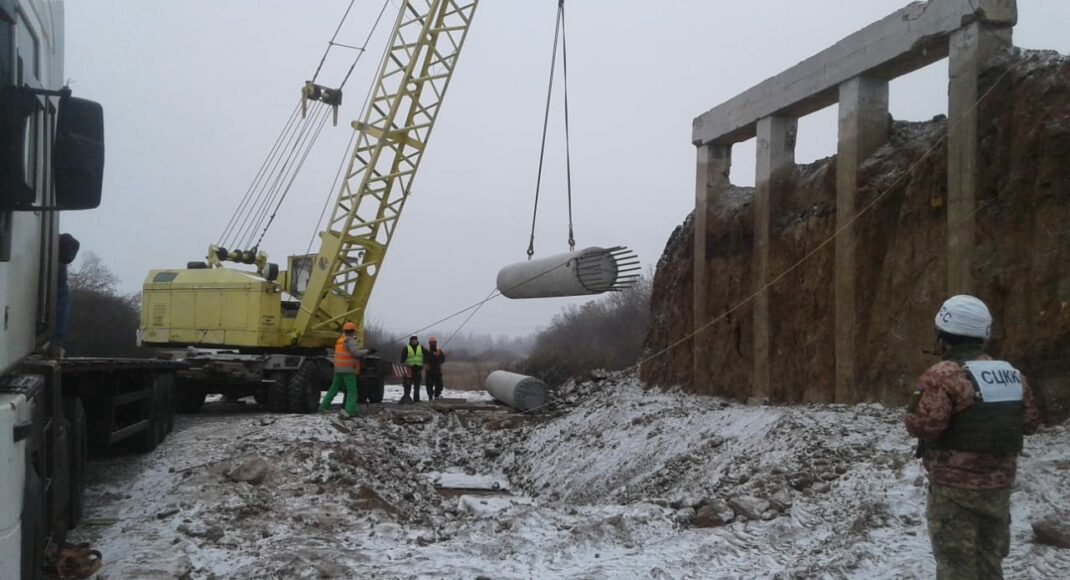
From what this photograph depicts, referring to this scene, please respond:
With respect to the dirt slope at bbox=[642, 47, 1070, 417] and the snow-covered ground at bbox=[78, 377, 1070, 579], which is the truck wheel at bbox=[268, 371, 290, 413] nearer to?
the snow-covered ground at bbox=[78, 377, 1070, 579]

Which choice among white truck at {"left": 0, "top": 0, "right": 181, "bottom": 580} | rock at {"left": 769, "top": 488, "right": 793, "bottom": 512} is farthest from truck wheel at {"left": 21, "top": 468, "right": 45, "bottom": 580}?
rock at {"left": 769, "top": 488, "right": 793, "bottom": 512}

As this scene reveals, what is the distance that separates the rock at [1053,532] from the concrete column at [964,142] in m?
2.87

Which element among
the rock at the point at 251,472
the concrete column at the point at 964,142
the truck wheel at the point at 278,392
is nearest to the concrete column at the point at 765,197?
the concrete column at the point at 964,142

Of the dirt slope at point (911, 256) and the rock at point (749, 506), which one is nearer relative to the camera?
the rock at point (749, 506)

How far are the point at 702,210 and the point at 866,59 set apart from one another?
12.1ft

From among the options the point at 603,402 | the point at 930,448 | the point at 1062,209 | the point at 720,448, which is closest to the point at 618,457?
the point at 720,448

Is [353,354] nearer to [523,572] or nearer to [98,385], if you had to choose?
[98,385]

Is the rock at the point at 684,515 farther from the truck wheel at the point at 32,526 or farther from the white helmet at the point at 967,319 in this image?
the truck wheel at the point at 32,526

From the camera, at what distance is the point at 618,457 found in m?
10.1

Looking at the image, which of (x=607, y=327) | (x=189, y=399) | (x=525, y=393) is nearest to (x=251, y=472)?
(x=189, y=399)

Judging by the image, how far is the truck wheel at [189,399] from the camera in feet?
46.8

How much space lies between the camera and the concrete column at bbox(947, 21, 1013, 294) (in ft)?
25.0

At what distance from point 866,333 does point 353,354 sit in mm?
7511

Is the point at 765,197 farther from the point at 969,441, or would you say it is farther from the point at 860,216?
the point at 969,441
